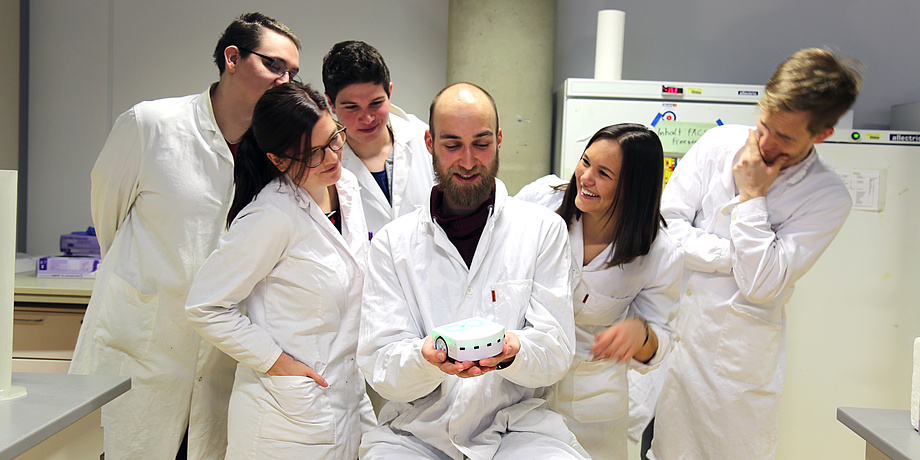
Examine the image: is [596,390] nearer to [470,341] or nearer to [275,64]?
[470,341]

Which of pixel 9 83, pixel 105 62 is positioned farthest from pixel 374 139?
pixel 9 83

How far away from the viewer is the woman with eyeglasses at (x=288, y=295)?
60.2 inches

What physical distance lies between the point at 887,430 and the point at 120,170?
205cm

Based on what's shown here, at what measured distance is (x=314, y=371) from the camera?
1577 millimetres

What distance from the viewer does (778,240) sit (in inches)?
76.2

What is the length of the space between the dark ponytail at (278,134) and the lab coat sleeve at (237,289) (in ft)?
0.51

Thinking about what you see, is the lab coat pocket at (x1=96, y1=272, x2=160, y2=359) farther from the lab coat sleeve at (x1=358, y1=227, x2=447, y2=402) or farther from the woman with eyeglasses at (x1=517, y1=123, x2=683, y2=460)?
the woman with eyeglasses at (x1=517, y1=123, x2=683, y2=460)

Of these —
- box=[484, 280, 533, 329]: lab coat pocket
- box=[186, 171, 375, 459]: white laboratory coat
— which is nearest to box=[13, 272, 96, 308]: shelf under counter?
box=[186, 171, 375, 459]: white laboratory coat

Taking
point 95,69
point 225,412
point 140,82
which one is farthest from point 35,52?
point 225,412

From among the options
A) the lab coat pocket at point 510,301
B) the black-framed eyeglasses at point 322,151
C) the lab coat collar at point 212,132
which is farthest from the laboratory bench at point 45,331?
the lab coat pocket at point 510,301

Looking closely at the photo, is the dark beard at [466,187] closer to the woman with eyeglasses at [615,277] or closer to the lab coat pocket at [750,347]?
the woman with eyeglasses at [615,277]

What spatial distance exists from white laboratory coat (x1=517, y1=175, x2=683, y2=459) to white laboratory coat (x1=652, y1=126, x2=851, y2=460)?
350 mm

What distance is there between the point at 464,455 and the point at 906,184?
258 cm

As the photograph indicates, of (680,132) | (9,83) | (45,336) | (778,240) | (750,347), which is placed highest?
(9,83)
